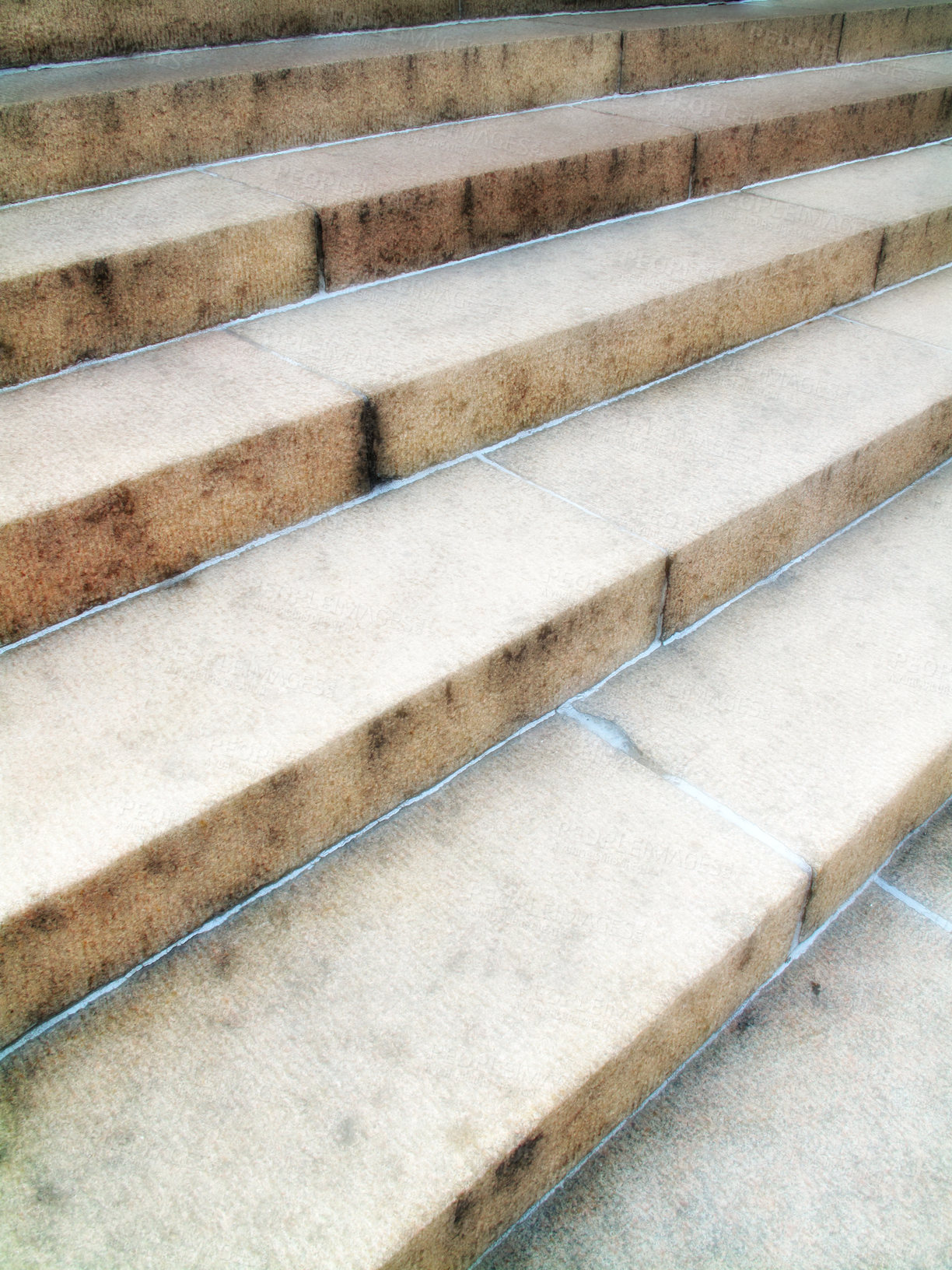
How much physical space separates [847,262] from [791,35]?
1396 millimetres

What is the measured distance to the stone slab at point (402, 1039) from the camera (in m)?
0.98

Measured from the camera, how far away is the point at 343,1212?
38.3 inches

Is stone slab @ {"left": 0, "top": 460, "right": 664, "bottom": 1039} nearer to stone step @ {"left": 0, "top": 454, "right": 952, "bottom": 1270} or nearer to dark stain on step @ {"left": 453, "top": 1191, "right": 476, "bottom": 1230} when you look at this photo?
stone step @ {"left": 0, "top": 454, "right": 952, "bottom": 1270}

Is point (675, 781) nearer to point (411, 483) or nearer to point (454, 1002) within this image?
point (454, 1002)

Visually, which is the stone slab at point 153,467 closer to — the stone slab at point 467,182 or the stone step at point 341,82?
the stone slab at point 467,182

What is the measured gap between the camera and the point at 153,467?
4.65 ft

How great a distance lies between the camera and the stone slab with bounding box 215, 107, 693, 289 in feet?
6.48

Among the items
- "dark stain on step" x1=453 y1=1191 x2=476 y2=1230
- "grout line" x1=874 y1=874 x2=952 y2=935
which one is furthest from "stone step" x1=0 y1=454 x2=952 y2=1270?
"grout line" x1=874 y1=874 x2=952 y2=935

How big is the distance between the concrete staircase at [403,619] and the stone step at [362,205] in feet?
0.03

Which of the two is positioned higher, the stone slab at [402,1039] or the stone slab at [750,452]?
the stone slab at [750,452]

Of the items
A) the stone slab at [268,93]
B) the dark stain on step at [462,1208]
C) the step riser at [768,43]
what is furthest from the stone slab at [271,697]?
the step riser at [768,43]

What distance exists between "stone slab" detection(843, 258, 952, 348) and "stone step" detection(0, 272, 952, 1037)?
0.41 m

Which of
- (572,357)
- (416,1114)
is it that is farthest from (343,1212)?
(572,357)

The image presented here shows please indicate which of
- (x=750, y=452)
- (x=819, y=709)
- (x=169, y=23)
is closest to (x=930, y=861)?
(x=819, y=709)
